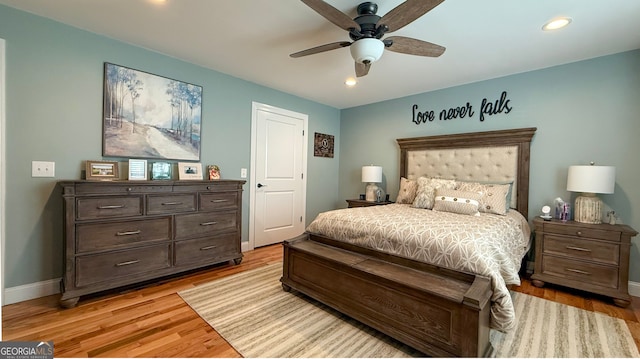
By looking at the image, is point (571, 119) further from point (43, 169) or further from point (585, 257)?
point (43, 169)

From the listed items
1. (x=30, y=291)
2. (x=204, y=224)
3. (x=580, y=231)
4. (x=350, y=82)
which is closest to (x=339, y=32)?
(x=350, y=82)

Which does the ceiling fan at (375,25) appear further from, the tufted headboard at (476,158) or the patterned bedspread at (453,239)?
the tufted headboard at (476,158)

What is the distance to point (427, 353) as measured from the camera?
1.67 metres

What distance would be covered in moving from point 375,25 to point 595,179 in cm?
257

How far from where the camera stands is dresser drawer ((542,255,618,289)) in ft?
8.13

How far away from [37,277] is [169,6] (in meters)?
2.58

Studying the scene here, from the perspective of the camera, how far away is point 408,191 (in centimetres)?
379

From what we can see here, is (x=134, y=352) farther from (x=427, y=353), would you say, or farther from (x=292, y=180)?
(x=292, y=180)

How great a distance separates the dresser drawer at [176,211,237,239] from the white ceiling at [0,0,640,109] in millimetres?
1772

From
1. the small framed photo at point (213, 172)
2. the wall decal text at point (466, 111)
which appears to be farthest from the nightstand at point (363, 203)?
the small framed photo at point (213, 172)

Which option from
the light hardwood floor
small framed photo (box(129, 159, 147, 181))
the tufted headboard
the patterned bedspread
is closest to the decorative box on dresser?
the light hardwood floor

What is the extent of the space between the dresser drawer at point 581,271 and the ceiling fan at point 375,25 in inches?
94.6

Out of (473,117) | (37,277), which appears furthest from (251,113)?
(473,117)

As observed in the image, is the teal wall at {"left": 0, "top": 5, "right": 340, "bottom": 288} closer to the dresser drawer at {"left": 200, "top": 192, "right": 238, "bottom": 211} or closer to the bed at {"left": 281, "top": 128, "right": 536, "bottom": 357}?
the dresser drawer at {"left": 200, "top": 192, "right": 238, "bottom": 211}
